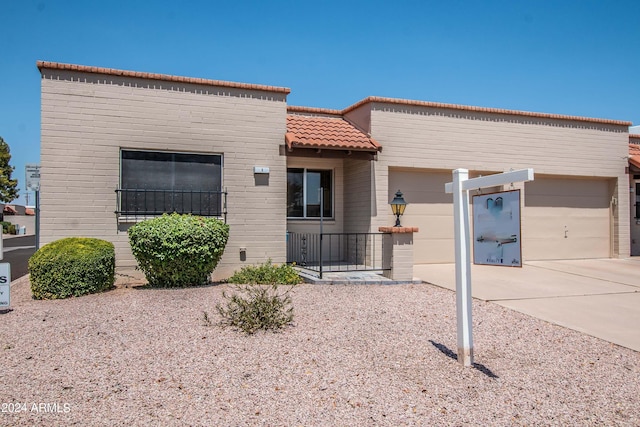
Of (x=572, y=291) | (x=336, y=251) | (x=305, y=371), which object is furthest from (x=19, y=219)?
(x=305, y=371)

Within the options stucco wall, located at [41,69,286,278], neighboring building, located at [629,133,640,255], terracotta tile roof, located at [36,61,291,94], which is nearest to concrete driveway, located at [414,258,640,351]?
neighboring building, located at [629,133,640,255]

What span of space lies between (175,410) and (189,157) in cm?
706

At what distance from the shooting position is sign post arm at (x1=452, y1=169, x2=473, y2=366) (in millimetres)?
4984

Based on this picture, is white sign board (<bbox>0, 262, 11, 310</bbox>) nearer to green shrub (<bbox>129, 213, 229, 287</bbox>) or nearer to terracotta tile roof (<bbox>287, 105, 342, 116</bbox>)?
green shrub (<bbox>129, 213, 229, 287</bbox>)

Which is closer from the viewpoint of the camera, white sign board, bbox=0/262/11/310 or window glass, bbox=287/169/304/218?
white sign board, bbox=0/262/11/310

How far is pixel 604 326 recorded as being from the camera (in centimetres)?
661

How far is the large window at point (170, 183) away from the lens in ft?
32.1

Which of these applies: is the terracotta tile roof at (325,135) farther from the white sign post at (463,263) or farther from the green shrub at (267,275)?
the white sign post at (463,263)

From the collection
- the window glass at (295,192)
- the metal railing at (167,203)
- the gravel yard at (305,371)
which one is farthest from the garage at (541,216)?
the gravel yard at (305,371)

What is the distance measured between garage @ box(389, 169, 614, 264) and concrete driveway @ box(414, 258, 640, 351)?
1.72ft

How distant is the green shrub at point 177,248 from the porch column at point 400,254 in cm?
339

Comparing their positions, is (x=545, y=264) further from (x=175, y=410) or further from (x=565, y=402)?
(x=175, y=410)

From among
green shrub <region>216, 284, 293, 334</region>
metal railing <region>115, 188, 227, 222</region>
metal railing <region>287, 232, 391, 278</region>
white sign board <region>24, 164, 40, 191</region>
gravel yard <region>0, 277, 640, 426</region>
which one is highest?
white sign board <region>24, 164, 40, 191</region>

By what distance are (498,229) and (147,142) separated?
706 centimetres
